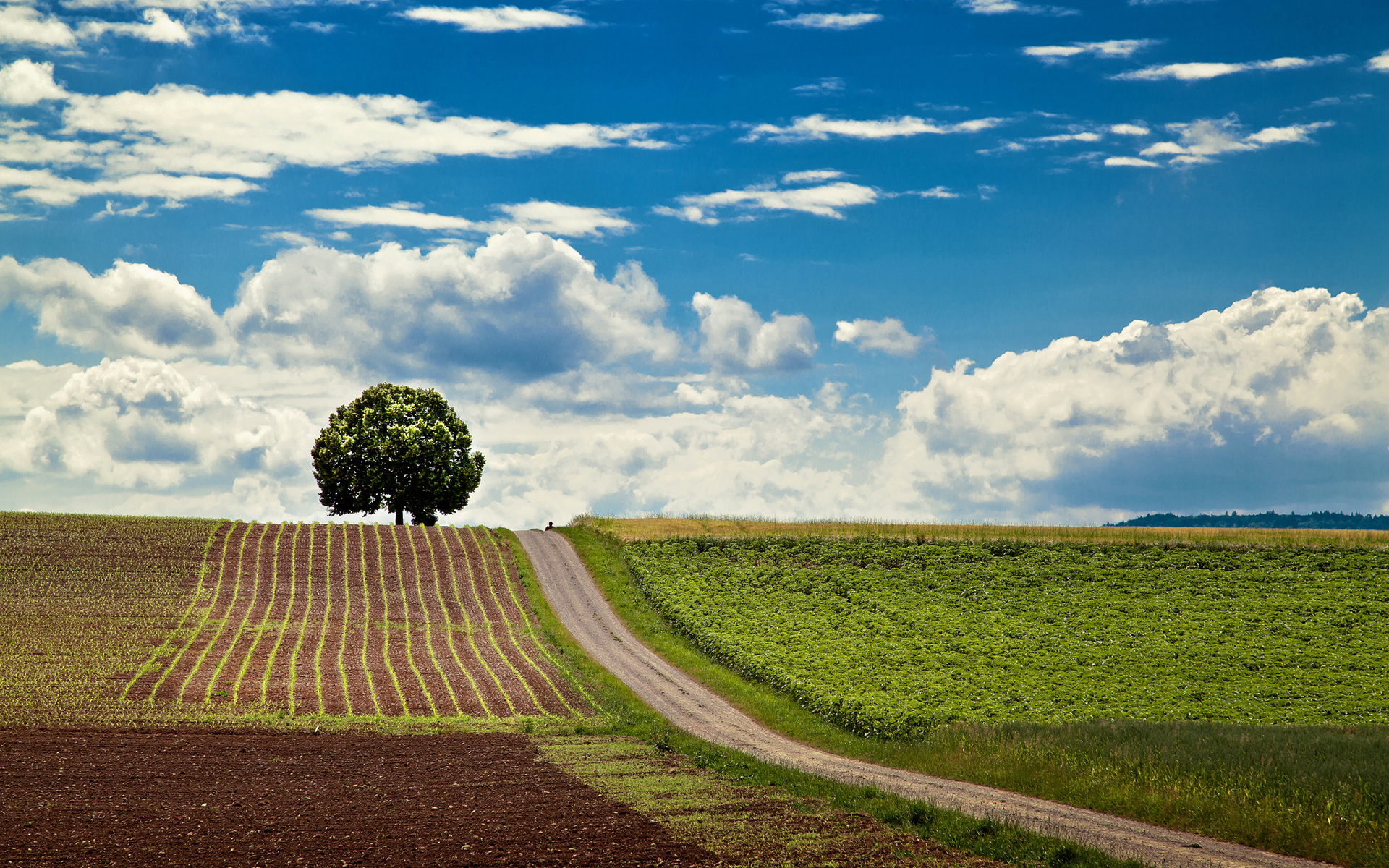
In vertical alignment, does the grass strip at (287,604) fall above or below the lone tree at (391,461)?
below

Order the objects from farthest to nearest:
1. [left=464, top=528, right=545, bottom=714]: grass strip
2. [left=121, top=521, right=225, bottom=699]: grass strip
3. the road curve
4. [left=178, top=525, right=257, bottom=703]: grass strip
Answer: [left=464, top=528, right=545, bottom=714]: grass strip < [left=178, top=525, right=257, bottom=703]: grass strip < [left=121, top=521, right=225, bottom=699]: grass strip < the road curve

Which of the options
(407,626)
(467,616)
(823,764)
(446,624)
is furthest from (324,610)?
(823,764)

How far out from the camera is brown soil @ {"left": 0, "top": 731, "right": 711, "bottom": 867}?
17.1m

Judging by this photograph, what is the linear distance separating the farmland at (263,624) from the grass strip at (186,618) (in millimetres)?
107

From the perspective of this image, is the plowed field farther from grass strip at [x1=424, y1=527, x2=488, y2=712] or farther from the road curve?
the road curve

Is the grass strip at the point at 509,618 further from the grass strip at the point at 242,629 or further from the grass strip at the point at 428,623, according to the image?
the grass strip at the point at 242,629

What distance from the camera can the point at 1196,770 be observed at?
2217 centimetres

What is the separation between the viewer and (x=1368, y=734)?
2764cm

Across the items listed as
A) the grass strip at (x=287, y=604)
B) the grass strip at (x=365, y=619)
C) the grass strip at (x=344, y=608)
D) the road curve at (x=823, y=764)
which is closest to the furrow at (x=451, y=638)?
the grass strip at (x=365, y=619)

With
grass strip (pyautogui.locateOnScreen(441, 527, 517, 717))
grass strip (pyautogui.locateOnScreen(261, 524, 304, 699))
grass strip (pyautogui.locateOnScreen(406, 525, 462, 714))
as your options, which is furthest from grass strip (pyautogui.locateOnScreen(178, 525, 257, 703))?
grass strip (pyautogui.locateOnScreen(441, 527, 517, 717))

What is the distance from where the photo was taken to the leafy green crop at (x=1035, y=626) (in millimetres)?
34281

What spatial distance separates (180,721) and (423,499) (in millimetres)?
47268

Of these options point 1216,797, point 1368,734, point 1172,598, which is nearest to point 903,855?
point 1216,797

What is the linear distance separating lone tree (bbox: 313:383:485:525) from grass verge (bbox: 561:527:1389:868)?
50.6 metres
